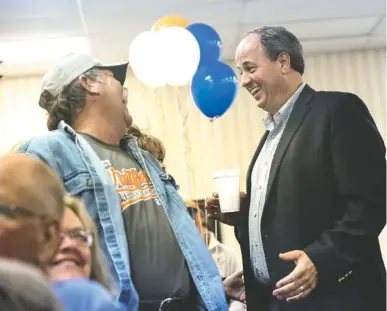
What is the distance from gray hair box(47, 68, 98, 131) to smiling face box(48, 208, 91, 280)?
920mm

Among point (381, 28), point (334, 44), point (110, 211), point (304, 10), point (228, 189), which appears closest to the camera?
point (110, 211)

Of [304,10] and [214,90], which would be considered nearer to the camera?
[214,90]

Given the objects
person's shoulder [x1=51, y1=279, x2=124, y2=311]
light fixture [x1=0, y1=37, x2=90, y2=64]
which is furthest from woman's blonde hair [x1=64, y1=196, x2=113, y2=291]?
light fixture [x1=0, y1=37, x2=90, y2=64]

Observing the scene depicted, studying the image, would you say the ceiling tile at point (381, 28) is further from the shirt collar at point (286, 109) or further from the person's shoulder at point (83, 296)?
the person's shoulder at point (83, 296)

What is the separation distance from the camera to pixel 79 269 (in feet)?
2.83

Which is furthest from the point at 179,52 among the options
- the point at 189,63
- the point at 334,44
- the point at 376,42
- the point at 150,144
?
the point at 376,42

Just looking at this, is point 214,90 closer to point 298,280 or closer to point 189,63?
point 189,63

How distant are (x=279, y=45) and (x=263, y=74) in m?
0.11

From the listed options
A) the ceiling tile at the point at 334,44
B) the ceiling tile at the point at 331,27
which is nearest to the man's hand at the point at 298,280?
the ceiling tile at the point at 331,27

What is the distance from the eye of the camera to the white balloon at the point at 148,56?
2.81 meters

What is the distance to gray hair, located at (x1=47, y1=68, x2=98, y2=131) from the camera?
1.83 meters

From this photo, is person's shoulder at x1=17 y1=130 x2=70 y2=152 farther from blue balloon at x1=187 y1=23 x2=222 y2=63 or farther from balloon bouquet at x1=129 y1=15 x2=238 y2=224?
blue balloon at x1=187 y1=23 x2=222 y2=63

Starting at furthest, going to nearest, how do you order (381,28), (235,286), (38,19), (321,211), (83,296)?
(381,28) → (38,19) → (235,286) → (321,211) → (83,296)

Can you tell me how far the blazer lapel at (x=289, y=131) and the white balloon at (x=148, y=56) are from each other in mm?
1075
